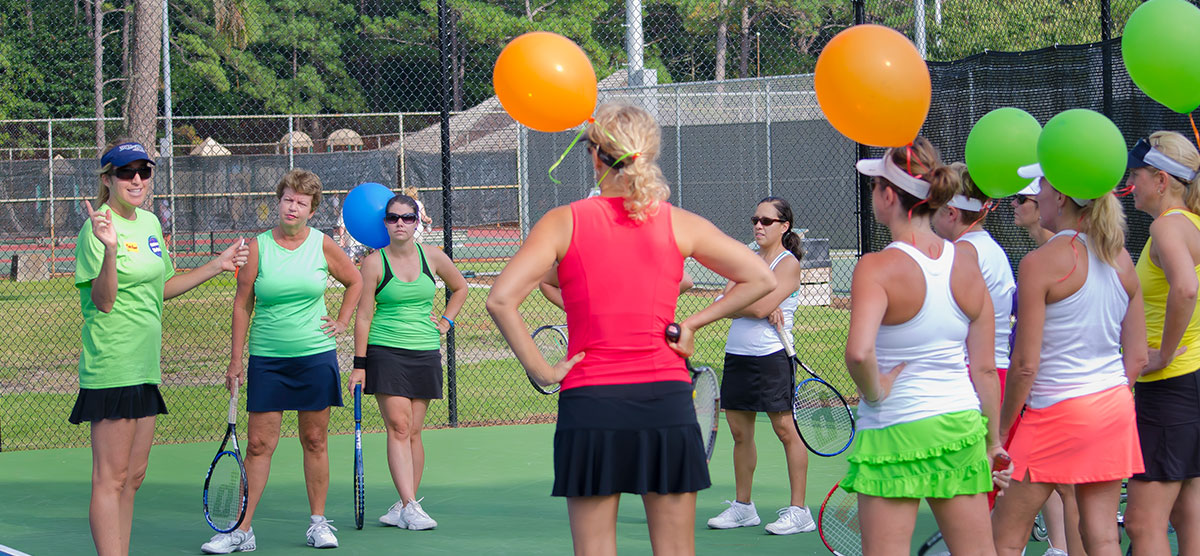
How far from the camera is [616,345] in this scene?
3.21 m

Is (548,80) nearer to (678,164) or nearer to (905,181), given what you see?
(905,181)

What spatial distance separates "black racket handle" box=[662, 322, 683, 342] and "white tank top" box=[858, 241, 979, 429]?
0.57 m

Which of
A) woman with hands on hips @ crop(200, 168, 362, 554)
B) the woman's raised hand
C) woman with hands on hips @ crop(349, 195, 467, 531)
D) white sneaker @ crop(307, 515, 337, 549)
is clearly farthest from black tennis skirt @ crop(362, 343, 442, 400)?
the woman's raised hand

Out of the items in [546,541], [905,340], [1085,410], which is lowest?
[546,541]

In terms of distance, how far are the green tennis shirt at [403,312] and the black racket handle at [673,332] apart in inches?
104

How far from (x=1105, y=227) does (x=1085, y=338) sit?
33 centimetres

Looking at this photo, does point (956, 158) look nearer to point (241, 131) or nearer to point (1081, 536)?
point (1081, 536)

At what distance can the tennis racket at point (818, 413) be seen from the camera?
5367 millimetres

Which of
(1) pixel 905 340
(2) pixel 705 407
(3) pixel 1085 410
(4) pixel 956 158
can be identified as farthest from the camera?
(4) pixel 956 158

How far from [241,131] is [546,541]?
2351cm

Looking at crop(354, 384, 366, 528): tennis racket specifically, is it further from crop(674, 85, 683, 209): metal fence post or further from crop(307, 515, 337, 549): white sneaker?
crop(674, 85, 683, 209): metal fence post

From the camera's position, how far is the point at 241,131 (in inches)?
1069

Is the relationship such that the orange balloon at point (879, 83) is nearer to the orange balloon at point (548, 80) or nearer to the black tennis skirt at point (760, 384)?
the orange balloon at point (548, 80)

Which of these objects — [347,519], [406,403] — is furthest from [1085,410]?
[347,519]
